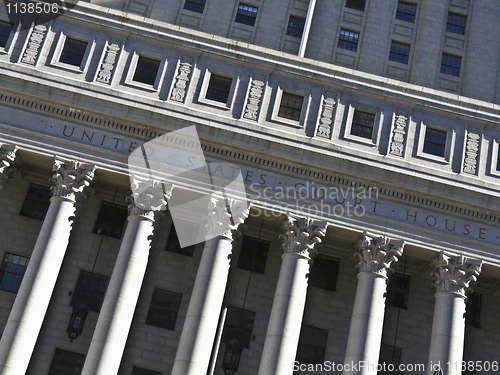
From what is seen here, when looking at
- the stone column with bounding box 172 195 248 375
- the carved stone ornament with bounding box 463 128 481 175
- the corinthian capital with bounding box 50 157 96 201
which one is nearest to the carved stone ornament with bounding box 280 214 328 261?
the stone column with bounding box 172 195 248 375

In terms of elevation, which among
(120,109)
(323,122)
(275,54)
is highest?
(275,54)

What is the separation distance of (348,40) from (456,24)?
7.81 meters

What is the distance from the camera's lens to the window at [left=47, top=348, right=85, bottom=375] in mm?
34031

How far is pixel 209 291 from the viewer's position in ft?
102

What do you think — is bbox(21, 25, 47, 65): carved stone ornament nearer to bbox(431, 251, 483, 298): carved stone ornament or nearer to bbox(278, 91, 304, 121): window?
bbox(278, 91, 304, 121): window

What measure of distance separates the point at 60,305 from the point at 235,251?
32.3 ft

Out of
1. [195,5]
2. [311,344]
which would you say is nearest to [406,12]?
[195,5]

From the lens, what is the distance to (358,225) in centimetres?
3300

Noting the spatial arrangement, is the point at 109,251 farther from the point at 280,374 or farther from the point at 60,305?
the point at 280,374

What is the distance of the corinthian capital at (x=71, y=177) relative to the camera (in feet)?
107

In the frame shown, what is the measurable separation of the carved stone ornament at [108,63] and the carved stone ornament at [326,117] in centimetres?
1154

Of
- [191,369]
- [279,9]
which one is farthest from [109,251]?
[279,9]

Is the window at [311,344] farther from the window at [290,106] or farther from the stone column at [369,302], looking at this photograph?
the window at [290,106]

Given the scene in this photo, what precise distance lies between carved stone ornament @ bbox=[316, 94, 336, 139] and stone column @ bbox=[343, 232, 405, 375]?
19.6 ft
